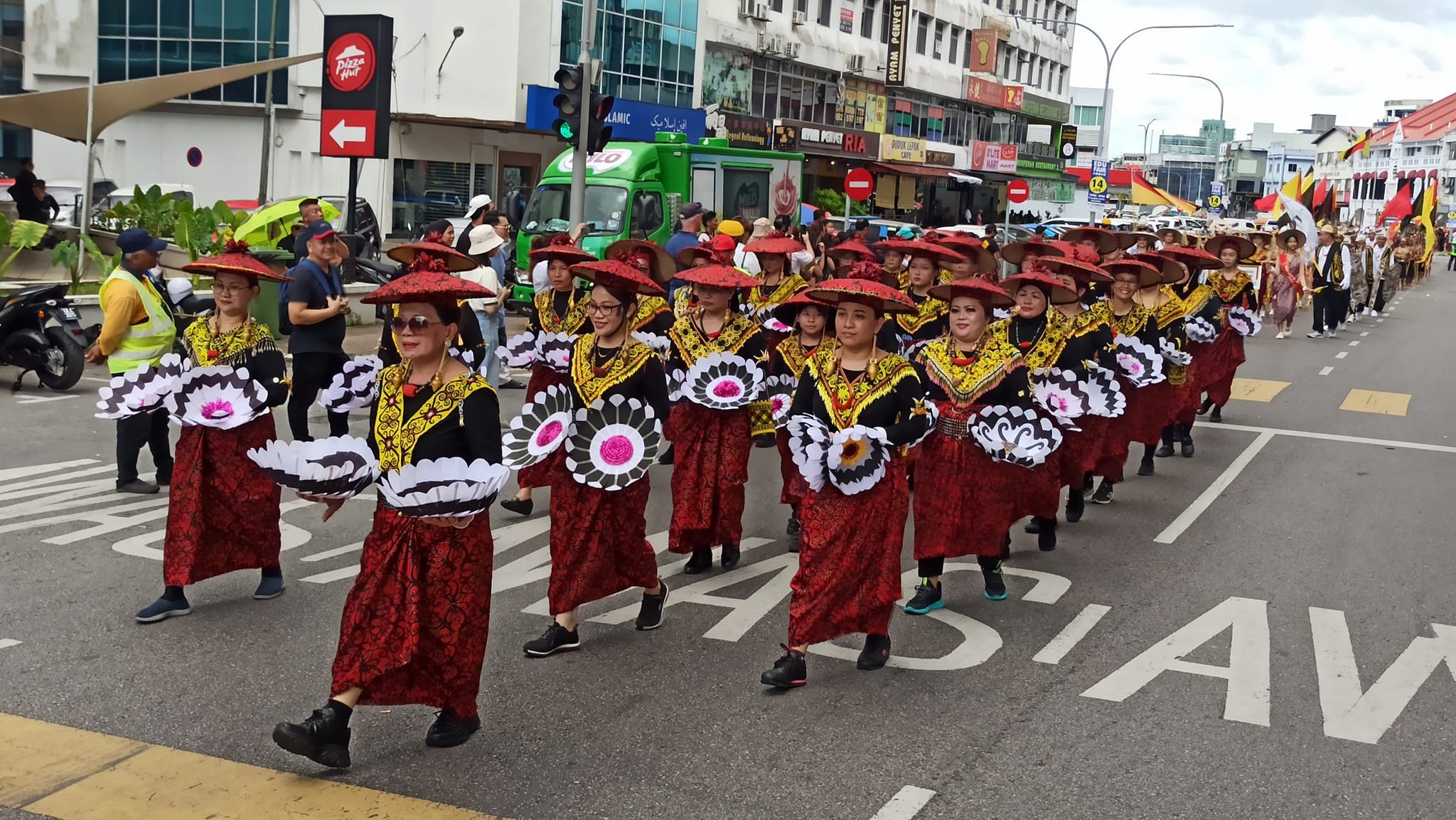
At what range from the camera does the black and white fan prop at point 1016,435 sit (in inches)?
284

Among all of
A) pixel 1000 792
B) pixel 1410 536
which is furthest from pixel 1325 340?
pixel 1000 792

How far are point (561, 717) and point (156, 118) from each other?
34.4 metres

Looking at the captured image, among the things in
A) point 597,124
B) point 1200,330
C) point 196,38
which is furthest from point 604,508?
point 196,38

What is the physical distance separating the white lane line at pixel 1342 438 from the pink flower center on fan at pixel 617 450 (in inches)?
403

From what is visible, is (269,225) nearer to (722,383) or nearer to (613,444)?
(722,383)

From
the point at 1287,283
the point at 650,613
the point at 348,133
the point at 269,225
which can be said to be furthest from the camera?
the point at 1287,283

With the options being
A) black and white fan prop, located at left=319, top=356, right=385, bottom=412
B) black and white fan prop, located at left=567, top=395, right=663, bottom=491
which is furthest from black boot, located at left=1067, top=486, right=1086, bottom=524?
black and white fan prop, located at left=319, top=356, right=385, bottom=412

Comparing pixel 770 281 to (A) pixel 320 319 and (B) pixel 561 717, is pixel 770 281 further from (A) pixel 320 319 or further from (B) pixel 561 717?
(B) pixel 561 717

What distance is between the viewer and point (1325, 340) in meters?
26.5

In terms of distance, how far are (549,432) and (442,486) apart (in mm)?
934

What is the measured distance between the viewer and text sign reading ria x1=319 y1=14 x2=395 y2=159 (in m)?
15.0

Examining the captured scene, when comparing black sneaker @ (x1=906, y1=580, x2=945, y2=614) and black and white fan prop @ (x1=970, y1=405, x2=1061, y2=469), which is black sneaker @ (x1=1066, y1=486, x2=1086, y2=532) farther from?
black and white fan prop @ (x1=970, y1=405, x2=1061, y2=469)

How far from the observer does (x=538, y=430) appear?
586cm

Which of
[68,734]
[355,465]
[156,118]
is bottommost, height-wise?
[68,734]
